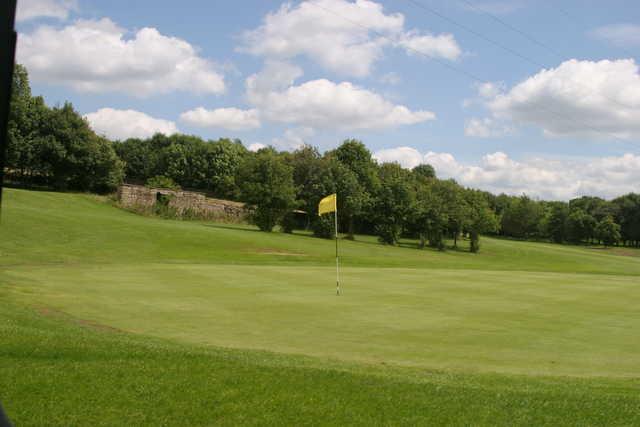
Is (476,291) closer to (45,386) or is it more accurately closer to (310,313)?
(310,313)

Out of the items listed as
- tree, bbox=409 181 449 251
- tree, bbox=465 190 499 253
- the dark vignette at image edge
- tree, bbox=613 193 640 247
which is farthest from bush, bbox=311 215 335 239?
tree, bbox=613 193 640 247

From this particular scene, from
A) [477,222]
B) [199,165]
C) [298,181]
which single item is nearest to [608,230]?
[477,222]

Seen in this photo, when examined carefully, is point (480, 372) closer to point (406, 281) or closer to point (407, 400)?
point (407, 400)

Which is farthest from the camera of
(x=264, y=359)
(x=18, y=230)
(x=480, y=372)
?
(x=18, y=230)

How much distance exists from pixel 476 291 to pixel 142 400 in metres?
16.7

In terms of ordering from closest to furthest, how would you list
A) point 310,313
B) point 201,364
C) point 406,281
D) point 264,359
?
point 201,364 < point 264,359 < point 310,313 < point 406,281

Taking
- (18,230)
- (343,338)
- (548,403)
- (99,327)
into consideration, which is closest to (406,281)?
(343,338)

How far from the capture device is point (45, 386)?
5957 mm

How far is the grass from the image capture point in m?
5.94

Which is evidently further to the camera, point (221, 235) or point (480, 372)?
point (221, 235)

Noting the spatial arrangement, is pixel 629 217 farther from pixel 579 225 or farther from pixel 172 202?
pixel 172 202

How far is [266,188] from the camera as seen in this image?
55.9 meters

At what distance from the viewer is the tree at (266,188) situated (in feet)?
184

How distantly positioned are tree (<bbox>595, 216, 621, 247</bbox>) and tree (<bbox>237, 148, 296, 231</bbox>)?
77.4 meters
